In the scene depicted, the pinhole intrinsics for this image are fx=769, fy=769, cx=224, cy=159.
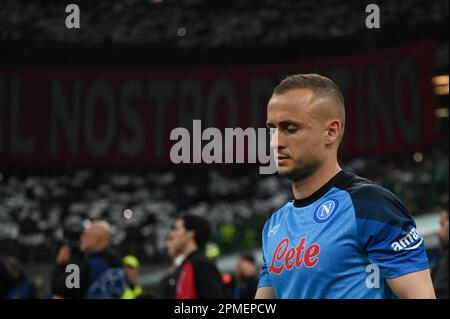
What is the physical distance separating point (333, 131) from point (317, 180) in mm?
151

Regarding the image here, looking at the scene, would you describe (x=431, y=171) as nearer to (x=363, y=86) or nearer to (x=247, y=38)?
(x=363, y=86)

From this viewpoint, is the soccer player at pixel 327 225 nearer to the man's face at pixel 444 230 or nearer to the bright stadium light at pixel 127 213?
the man's face at pixel 444 230

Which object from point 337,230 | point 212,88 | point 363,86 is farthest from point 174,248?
point 212,88

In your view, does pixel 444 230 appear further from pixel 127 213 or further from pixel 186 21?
pixel 186 21

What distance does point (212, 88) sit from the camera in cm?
2072

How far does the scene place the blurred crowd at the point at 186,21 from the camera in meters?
20.6

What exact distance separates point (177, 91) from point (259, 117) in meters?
2.52

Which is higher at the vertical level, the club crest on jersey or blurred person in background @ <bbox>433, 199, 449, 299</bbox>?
the club crest on jersey

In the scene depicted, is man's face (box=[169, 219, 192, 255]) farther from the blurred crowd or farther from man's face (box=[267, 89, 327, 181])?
the blurred crowd

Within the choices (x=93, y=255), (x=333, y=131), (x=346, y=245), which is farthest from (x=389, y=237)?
(x=93, y=255)

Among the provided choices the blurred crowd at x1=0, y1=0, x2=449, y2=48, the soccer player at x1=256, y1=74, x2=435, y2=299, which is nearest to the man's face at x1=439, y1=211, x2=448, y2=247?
the soccer player at x1=256, y1=74, x2=435, y2=299

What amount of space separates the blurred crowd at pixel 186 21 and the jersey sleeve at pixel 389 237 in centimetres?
1790

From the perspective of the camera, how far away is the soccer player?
6.48 ft

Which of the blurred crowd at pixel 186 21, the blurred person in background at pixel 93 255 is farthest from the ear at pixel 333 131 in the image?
the blurred crowd at pixel 186 21
